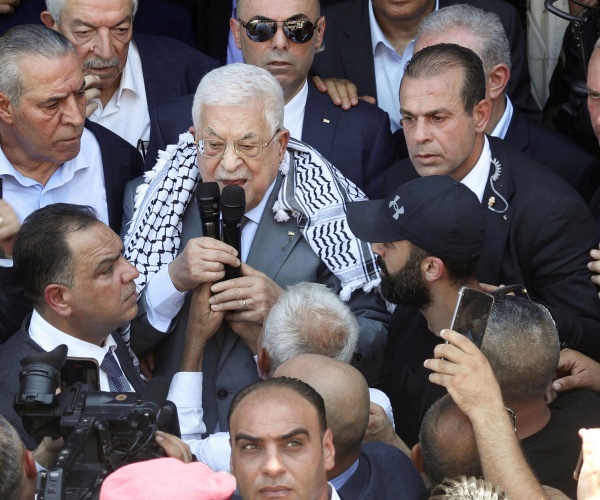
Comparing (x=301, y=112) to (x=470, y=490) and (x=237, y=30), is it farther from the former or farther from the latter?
(x=470, y=490)

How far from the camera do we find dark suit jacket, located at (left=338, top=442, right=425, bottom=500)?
3.59 meters

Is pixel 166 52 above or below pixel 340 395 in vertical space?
above

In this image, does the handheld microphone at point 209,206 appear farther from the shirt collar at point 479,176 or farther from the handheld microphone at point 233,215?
the shirt collar at point 479,176

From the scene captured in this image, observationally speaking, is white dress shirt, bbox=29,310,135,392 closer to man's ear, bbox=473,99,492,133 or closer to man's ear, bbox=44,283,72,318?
man's ear, bbox=44,283,72,318

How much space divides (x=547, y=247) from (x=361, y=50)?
1.65 metres

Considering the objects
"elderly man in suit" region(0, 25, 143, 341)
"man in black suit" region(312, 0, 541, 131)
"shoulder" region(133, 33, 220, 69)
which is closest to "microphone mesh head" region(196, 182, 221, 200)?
"elderly man in suit" region(0, 25, 143, 341)

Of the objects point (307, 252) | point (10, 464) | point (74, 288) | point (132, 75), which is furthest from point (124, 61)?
point (10, 464)

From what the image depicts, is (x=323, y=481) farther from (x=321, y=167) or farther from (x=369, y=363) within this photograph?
(x=321, y=167)

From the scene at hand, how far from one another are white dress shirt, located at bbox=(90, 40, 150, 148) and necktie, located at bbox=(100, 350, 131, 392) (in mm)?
1446

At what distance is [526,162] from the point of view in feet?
15.6

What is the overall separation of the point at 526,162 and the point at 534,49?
1995 millimetres

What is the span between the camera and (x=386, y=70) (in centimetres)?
588

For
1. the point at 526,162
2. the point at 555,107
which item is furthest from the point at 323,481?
the point at 555,107

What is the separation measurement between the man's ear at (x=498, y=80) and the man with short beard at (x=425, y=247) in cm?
96
